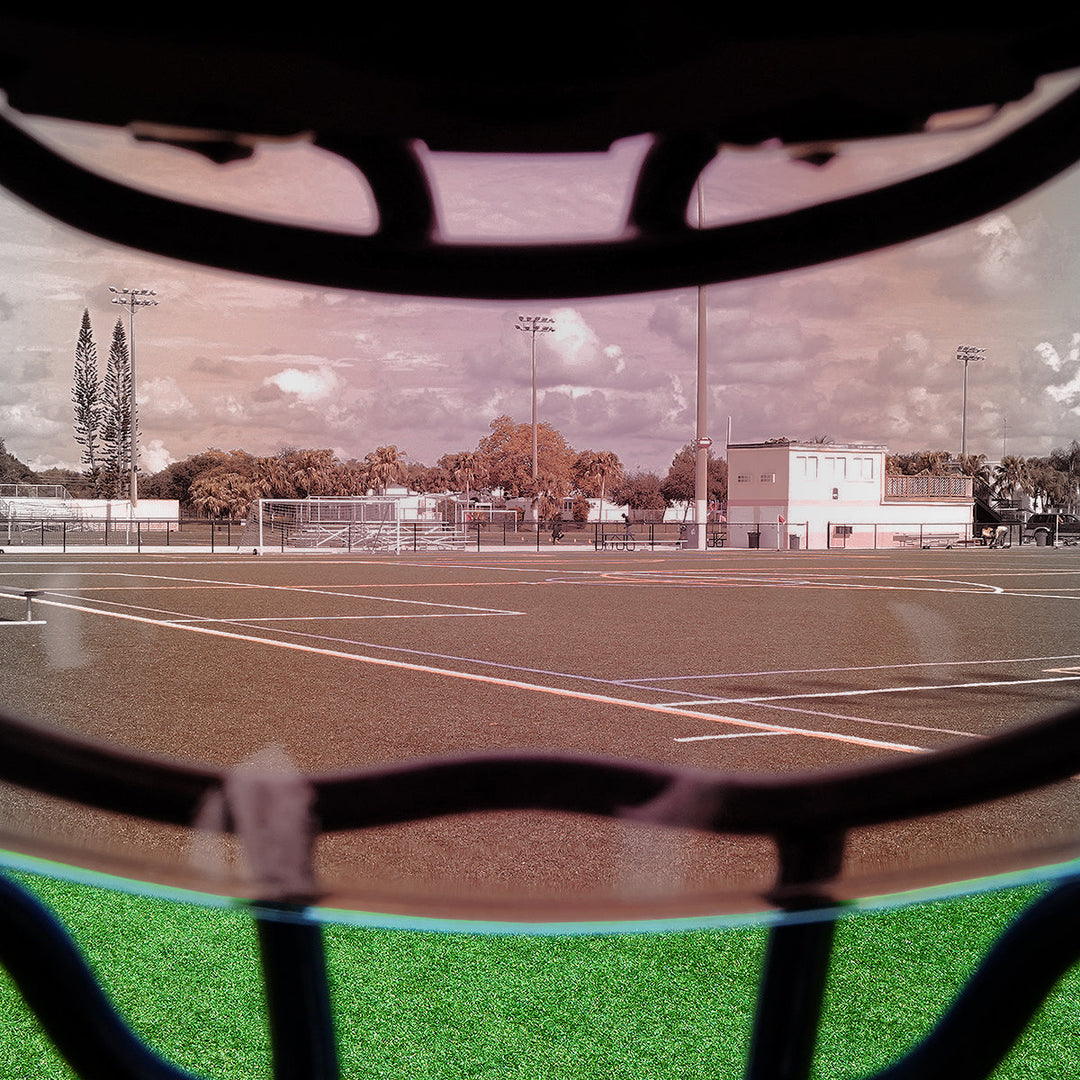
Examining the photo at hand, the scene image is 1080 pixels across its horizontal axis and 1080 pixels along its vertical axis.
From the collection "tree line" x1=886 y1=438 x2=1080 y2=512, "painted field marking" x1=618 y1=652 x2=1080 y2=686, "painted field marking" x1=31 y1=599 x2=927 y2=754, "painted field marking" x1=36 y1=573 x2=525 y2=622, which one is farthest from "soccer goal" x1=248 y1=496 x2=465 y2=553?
"painted field marking" x1=36 y1=573 x2=525 y2=622

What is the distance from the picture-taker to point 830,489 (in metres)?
0.59

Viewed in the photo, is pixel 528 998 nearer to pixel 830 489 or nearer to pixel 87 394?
pixel 830 489

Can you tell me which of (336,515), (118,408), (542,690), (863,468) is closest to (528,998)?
(336,515)

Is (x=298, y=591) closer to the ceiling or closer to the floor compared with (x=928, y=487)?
closer to the floor

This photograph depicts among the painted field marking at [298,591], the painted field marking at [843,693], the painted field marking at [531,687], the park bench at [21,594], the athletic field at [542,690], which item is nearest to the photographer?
the athletic field at [542,690]

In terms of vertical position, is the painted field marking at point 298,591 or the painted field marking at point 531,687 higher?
the painted field marking at point 531,687

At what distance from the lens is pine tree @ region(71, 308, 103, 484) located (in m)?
0.37

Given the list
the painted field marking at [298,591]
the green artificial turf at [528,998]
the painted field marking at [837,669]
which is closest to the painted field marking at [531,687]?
the painted field marking at [837,669]

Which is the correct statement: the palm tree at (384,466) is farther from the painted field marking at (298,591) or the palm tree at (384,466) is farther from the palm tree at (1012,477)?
the painted field marking at (298,591)

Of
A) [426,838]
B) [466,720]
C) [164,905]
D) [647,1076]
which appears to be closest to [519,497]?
[426,838]

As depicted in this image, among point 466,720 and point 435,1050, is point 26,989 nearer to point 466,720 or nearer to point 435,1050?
point 435,1050

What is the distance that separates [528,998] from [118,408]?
2196 mm

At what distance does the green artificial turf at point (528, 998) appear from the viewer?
2072 mm

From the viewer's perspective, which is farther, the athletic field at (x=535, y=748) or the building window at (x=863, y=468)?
the building window at (x=863, y=468)
